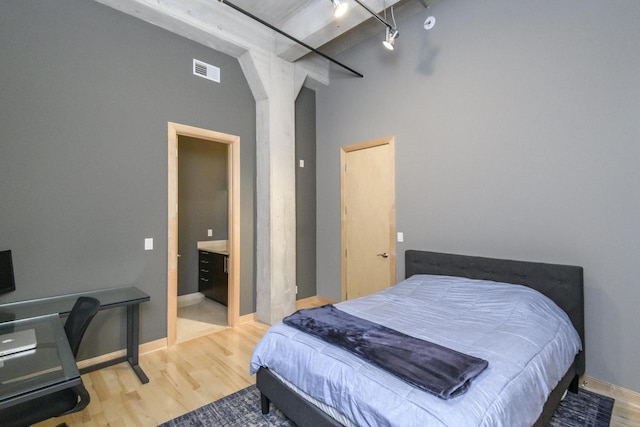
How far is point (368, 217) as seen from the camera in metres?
3.93

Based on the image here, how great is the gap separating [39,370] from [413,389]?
174 centimetres

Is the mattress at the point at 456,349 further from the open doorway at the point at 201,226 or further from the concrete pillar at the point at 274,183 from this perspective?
the open doorway at the point at 201,226

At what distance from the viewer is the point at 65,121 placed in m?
2.61

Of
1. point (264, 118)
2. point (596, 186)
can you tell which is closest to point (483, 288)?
point (596, 186)

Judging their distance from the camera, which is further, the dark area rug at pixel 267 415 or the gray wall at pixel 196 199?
the gray wall at pixel 196 199

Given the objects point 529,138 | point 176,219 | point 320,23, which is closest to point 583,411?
point 529,138

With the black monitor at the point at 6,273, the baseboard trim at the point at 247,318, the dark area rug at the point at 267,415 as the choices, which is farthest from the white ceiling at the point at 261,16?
the dark area rug at the point at 267,415

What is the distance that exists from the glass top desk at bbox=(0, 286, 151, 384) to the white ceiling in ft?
9.01

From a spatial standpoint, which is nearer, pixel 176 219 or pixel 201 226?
pixel 176 219

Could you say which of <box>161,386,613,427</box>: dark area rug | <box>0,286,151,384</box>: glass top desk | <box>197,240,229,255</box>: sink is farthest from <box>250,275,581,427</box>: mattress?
<box>197,240,229,255</box>: sink

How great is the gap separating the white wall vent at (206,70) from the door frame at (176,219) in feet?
2.15

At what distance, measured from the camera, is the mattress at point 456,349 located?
1298mm

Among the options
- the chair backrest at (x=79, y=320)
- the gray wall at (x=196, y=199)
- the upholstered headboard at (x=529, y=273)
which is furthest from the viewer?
the gray wall at (x=196, y=199)

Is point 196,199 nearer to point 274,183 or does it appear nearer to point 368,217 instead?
point 274,183
